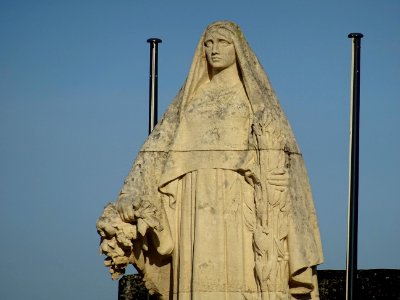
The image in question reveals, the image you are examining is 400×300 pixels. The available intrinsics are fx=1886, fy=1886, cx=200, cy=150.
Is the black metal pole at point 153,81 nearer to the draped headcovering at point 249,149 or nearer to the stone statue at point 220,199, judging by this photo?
the draped headcovering at point 249,149

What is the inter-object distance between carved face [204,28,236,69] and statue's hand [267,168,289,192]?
6.12 ft

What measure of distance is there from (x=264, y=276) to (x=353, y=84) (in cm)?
838

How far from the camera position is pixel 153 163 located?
90.9 ft

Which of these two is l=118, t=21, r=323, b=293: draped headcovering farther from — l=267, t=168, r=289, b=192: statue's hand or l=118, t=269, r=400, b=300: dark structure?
l=118, t=269, r=400, b=300: dark structure

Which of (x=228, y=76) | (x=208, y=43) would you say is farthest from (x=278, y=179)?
(x=208, y=43)

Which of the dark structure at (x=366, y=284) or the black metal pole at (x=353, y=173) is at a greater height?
the black metal pole at (x=353, y=173)

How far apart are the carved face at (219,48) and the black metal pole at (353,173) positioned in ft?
20.6

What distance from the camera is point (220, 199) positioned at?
2705 centimetres

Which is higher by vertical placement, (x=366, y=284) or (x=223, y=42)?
(x=223, y=42)

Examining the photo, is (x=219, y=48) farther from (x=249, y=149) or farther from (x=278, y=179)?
(x=278, y=179)

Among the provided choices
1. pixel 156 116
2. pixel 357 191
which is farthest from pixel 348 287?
pixel 156 116

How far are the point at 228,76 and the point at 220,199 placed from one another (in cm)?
192

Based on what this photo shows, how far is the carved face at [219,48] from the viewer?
1082 inches

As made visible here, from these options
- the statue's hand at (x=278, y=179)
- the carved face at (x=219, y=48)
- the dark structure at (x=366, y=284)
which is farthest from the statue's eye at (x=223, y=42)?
the dark structure at (x=366, y=284)
